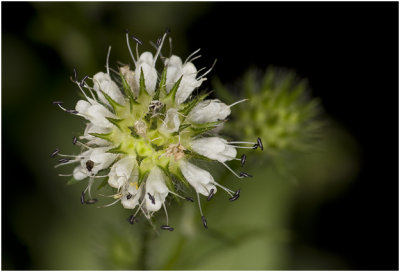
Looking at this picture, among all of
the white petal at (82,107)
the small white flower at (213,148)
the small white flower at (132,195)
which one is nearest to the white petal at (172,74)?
the small white flower at (213,148)

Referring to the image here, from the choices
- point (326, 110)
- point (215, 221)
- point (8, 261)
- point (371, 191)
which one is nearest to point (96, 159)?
point (215, 221)

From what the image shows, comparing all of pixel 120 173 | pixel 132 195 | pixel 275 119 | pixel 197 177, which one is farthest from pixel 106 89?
pixel 275 119

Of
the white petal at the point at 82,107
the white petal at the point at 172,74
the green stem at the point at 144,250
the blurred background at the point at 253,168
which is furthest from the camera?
the blurred background at the point at 253,168

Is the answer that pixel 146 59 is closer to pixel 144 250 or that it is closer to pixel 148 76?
pixel 148 76

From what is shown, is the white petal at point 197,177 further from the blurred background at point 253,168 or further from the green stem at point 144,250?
the blurred background at point 253,168

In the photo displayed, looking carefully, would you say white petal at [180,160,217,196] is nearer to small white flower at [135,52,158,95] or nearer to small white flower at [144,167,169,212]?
small white flower at [144,167,169,212]

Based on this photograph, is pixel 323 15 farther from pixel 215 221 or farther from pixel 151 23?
pixel 215 221

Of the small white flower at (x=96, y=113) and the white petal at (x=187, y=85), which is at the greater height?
the white petal at (x=187, y=85)

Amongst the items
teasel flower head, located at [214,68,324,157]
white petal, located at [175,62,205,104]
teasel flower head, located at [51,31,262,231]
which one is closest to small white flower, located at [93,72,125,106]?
teasel flower head, located at [51,31,262,231]
